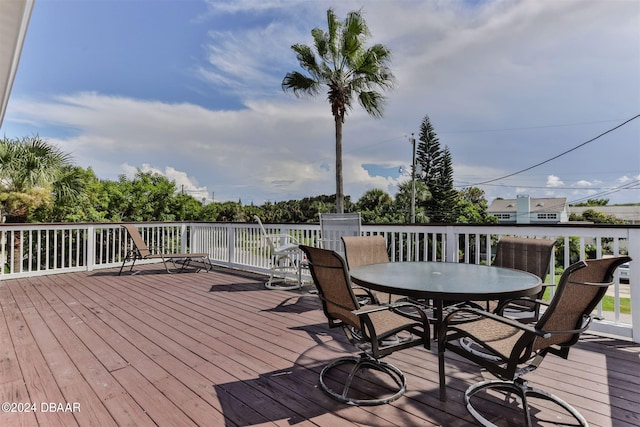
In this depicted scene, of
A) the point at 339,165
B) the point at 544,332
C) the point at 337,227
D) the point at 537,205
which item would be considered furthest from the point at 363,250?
the point at 537,205

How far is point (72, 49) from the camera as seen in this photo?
24.3 ft

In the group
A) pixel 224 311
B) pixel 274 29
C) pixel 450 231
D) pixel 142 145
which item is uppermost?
pixel 274 29

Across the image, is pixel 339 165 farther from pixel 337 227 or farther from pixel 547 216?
pixel 547 216

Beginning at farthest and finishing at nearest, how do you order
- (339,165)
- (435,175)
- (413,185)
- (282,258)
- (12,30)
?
(435,175)
(413,185)
(339,165)
(282,258)
(12,30)

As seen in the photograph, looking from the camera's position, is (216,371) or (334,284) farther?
(216,371)

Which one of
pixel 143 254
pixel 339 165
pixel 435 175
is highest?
pixel 435 175

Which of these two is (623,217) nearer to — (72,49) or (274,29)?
(274,29)

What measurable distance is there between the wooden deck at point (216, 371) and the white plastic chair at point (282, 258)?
3.65 feet

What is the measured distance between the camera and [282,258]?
5.20m

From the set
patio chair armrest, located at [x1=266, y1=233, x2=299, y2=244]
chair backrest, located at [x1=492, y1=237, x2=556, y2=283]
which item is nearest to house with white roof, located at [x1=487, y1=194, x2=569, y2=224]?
patio chair armrest, located at [x1=266, y1=233, x2=299, y2=244]

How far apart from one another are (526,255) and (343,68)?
8.66 m

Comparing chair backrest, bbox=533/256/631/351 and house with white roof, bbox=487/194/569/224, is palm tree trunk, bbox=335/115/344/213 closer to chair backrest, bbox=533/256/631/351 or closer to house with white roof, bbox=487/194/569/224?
chair backrest, bbox=533/256/631/351

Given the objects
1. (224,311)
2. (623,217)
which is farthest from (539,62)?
(623,217)

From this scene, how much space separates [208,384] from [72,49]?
899 cm
